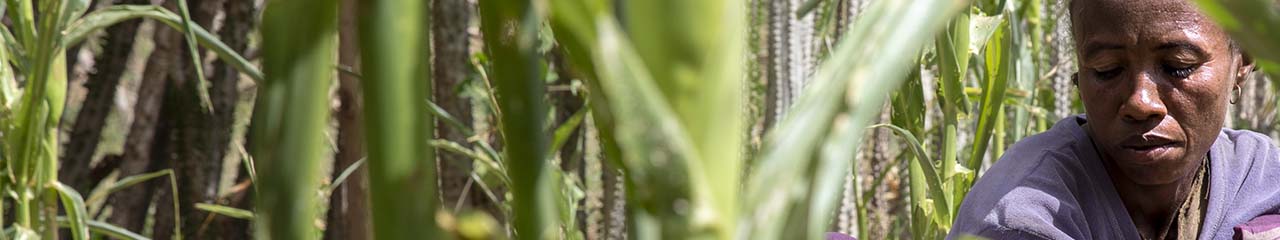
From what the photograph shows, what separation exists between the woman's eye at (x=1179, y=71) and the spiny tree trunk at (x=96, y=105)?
1.27 metres

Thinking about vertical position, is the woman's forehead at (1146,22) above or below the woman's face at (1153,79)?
above

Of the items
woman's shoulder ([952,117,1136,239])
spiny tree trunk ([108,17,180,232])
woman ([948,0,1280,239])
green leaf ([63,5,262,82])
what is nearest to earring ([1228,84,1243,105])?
woman ([948,0,1280,239])

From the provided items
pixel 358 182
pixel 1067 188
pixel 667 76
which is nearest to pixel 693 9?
pixel 667 76

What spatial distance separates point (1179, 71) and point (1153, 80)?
3 cm

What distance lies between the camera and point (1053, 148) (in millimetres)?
1191

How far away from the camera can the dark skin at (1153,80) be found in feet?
3.49

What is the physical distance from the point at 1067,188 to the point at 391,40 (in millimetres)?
976

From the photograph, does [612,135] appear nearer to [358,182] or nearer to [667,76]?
[667,76]

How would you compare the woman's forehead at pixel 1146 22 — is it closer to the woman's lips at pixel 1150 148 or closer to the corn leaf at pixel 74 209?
the woman's lips at pixel 1150 148

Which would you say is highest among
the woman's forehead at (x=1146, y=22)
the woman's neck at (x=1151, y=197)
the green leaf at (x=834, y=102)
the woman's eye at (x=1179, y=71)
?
the green leaf at (x=834, y=102)

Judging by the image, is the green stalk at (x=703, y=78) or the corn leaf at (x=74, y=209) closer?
the green stalk at (x=703, y=78)

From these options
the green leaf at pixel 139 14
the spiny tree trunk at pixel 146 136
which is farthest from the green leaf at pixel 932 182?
the spiny tree trunk at pixel 146 136

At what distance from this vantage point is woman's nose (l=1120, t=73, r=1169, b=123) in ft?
3.48

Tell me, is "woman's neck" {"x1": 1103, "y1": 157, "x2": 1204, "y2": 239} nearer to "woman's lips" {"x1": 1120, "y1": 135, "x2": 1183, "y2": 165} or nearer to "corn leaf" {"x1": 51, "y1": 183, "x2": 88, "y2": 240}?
"woman's lips" {"x1": 1120, "y1": 135, "x2": 1183, "y2": 165}
